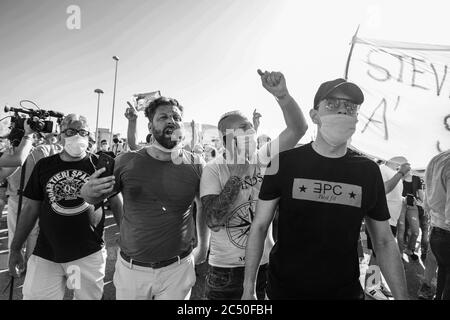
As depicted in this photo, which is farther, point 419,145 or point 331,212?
point 419,145

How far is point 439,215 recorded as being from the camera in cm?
271

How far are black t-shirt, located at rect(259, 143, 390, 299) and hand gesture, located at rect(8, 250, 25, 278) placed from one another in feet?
7.83

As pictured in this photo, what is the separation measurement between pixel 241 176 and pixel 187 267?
2.92ft

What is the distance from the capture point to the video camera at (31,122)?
2.85 metres

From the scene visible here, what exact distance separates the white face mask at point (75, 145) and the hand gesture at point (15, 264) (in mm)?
1041

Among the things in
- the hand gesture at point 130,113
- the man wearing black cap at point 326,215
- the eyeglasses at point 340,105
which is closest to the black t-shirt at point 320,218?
the man wearing black cap at point 326,215

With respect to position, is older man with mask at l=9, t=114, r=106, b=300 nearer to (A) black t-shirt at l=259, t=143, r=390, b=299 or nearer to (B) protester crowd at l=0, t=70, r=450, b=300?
(B) protester crowd at l=0, t=70, r=450, b=300

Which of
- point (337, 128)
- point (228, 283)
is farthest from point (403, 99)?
point (228, 283)

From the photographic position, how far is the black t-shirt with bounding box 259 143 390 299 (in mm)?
1580

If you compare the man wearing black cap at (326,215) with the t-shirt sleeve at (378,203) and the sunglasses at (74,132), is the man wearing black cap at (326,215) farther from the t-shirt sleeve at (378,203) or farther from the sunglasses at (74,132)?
the sunglasses at (74,132)

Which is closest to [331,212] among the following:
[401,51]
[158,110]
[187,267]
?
[187,267]

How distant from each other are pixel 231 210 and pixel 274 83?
1077mm

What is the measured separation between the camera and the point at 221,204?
6.88ft
